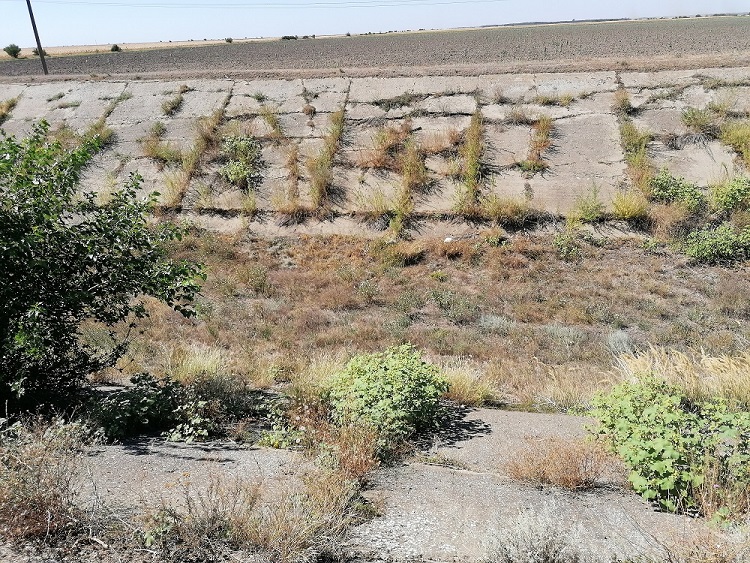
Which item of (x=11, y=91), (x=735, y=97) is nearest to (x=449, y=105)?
(x=735, y=97)

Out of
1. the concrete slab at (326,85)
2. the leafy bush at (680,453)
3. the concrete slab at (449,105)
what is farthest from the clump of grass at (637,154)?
the leafy bush at (680,453)

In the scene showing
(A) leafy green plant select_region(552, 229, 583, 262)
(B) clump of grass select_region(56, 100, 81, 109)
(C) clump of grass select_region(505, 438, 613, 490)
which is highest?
(B) clump of grass select_region(56, 100, 81, 109)

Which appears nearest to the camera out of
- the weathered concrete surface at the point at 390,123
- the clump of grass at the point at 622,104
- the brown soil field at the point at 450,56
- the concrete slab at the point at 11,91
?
the weathered concrete surface at the point at 390,123

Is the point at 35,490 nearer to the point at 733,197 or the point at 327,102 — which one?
the point at 733,197

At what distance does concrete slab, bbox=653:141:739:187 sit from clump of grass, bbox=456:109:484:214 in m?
4.08

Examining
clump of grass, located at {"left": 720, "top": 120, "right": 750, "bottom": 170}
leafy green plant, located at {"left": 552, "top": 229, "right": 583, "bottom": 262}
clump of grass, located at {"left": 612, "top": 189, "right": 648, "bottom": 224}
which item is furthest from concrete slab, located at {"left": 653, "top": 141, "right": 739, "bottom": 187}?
leafy green plant, located at {"left": 552, "top": 229, "right": 583, "bottom": 262}

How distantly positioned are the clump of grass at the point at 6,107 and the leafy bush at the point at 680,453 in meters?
19.9

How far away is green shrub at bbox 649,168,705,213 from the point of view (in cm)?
1279

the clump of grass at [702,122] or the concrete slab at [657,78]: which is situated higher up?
the concrete slab at [657,78]

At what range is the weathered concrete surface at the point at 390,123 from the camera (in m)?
14.2

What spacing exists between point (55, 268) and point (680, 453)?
5.55 m

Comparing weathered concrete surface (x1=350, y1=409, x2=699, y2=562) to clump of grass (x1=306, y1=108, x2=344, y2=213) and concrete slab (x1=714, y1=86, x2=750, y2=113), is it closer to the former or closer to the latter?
clump of grass (x1=306, y1=108, x2=344, y2=213)

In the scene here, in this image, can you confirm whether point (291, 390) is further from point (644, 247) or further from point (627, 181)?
point (627, 181)

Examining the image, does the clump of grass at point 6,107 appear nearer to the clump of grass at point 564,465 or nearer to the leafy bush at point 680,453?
the clump of grass at point 564,465
